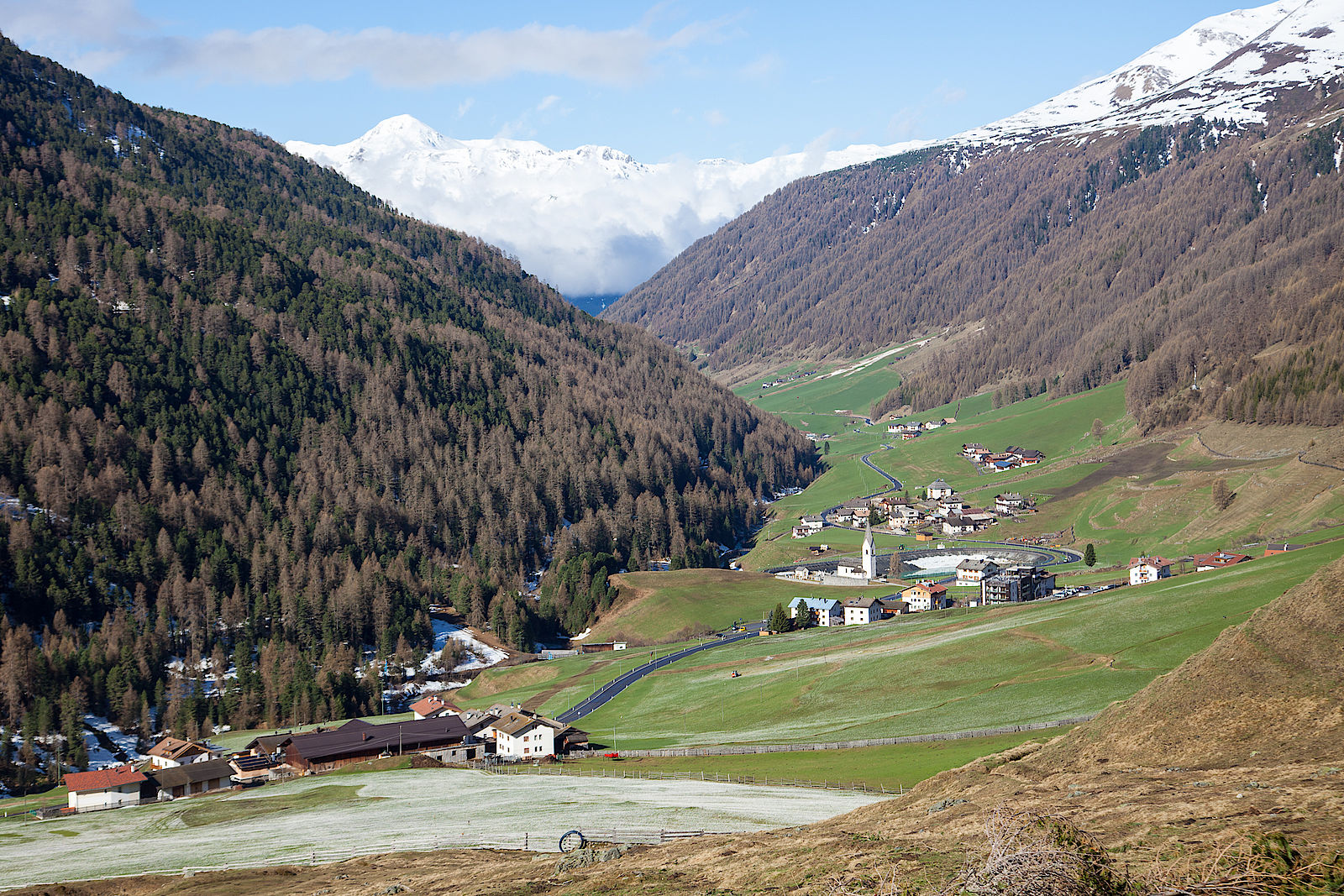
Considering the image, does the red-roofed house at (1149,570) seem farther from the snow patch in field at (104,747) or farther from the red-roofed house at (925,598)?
the snow patch in field at (104,747)

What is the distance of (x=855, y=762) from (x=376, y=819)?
105 feet

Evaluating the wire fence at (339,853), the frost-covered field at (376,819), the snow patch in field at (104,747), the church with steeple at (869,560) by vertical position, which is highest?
the church with steeple at (869,560)

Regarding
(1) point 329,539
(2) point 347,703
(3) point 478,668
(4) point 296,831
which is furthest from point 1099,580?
(1) point 329,539

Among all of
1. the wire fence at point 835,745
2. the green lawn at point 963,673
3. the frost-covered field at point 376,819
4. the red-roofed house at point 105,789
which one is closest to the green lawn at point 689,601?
the green lawn at point 963,673

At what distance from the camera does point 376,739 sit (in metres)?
98.6

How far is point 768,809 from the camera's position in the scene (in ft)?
163

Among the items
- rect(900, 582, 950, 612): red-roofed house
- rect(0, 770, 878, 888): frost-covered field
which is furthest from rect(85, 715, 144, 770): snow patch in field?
rect(900, 582, 950, 612): red-roofed house

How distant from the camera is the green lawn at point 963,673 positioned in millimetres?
77688

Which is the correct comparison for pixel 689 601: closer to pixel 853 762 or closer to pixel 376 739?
pixel 376 739

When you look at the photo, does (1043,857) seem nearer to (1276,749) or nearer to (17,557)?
(1276,749)

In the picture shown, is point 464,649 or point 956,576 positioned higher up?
point 956,576

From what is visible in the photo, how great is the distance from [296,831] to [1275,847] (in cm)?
5263

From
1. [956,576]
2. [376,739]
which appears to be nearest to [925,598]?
[956,576]

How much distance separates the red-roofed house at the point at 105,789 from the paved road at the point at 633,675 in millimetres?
42389
